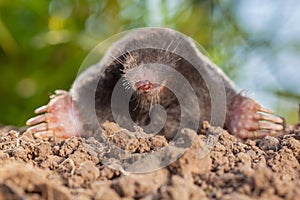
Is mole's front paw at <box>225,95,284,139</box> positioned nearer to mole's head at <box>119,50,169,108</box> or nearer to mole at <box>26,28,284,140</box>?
mole at <box>26,28,284,140</box>

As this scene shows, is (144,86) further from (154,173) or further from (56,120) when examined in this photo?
(154,173)

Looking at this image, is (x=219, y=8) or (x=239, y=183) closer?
(x=239, y=183)

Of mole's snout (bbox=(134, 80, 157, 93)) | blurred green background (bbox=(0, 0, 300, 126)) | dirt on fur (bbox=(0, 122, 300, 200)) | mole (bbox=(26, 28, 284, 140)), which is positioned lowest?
dirt on fur (bbox=(0, 122, 300, 200))

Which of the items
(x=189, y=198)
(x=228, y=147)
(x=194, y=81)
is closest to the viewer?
(x=189, y=198)

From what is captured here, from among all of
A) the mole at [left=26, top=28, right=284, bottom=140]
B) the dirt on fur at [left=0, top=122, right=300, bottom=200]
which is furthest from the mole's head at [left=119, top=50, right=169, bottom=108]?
the dirt on fur at [left=0, top=122, right=300, bottom=200]

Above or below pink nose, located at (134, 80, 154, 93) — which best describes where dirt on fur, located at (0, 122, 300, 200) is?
below

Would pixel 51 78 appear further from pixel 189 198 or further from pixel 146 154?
pixel 189 198

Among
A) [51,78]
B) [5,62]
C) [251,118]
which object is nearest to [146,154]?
[251,118]

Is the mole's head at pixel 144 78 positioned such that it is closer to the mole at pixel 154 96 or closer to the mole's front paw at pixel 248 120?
the mole at pixel 154 96
